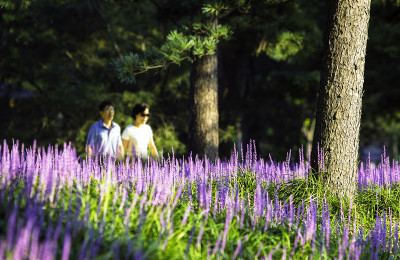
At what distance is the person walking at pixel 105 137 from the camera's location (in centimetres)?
783

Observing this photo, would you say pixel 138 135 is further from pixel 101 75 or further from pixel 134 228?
pixel 101 75

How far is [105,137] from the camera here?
7.87 metres

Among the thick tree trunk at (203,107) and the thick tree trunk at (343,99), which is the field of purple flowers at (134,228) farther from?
the thick tree trunk at (203,107)

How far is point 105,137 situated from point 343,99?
399 cm

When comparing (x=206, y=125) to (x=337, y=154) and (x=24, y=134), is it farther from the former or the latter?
(x=24, y=134)

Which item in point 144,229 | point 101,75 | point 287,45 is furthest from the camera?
A: point 101,75

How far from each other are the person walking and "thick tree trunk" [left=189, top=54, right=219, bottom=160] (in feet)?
6.14

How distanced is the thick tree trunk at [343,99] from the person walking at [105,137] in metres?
3.49

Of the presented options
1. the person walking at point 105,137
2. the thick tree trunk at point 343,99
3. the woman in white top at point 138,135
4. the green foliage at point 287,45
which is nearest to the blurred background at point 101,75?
the green foliage at point 287,45

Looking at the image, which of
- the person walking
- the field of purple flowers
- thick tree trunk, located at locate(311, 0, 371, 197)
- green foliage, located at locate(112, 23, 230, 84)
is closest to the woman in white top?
the person walking

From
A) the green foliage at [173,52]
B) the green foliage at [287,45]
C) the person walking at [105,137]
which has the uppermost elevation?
the green foliage at [287,45]

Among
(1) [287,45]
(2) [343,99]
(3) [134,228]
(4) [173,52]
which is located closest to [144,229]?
(3) [134,228]

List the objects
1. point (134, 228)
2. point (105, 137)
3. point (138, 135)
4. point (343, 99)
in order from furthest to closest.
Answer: point (138, 135)
point (105, 137)
point (343, 99)
point (134, 228)

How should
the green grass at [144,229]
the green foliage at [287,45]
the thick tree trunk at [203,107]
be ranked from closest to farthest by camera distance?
1. the green grass at [144,229]
2. the thick tree trunk at [203,107]
3. the green foliage at [287,45]
